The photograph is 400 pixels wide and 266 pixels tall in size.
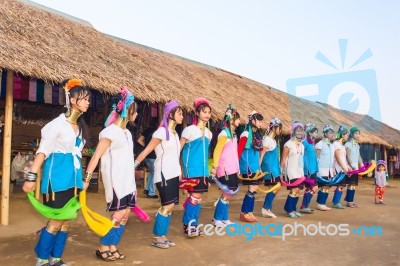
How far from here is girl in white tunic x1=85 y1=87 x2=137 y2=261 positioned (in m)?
3.60

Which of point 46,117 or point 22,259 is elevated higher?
point 46,117

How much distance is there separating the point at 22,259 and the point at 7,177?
6.49 ft

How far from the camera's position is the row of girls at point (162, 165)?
10.5ft

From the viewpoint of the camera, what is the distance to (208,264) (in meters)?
3.62

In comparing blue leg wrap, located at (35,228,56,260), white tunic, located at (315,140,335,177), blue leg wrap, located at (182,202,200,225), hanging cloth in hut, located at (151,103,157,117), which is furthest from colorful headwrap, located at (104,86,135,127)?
hanging cloth in hut, located at (151,103,157,117)

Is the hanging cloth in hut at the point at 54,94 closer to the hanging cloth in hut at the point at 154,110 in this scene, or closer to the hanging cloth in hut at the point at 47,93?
the hanging cloth in hut at the point at 47,93

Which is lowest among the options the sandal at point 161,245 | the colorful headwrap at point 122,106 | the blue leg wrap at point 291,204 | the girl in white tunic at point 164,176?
the sandal at point 161,245

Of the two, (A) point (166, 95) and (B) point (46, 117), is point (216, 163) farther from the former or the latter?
(B) point (46, 117)

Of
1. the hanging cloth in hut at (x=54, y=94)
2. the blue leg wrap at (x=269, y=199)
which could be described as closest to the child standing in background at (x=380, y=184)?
the blue leg wrap at (x=269, y=199)

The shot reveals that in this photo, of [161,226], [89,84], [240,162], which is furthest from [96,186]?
[161,226]

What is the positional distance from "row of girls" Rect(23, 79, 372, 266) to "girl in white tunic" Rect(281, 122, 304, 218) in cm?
2

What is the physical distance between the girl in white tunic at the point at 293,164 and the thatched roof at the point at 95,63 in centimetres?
253

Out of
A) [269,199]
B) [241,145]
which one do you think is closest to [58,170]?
[241,145]

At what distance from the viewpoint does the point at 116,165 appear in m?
3.63
